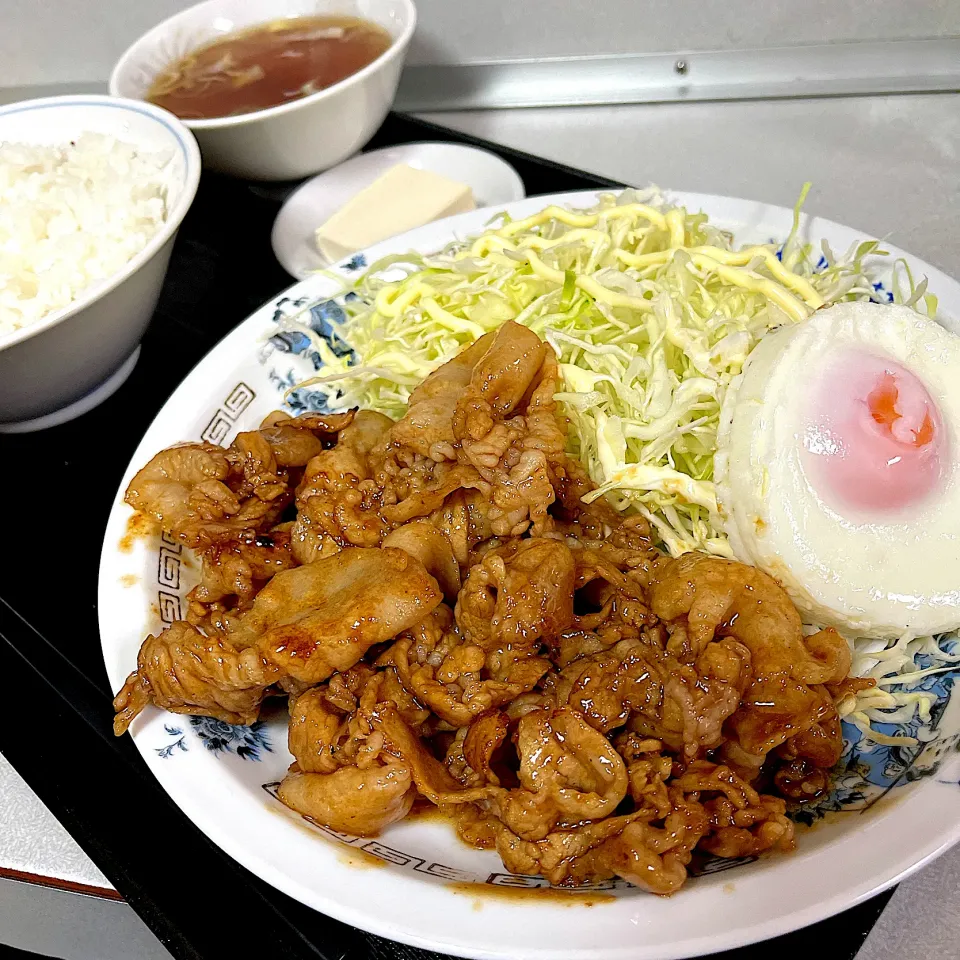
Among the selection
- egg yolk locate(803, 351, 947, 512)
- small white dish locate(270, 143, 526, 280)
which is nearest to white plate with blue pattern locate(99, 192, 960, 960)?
egg yolk locate(803, 351, 947, 512)

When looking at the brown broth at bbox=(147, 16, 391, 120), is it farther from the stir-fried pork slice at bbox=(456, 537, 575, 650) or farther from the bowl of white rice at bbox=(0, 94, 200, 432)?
the stir-fried pork slice at bbox=(456, 537, 575, 650)

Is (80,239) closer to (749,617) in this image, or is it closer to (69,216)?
(69,216)

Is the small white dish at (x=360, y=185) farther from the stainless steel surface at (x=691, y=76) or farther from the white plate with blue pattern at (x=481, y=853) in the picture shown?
the white plate with blue pattern at (x=481, y=853)

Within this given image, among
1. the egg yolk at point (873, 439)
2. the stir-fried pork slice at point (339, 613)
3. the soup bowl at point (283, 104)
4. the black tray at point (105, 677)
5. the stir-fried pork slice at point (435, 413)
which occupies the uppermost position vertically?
the soup bowl at point (283, 104)

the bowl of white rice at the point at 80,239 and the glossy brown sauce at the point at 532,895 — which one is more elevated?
the bowl of white rice at the point at 80,239

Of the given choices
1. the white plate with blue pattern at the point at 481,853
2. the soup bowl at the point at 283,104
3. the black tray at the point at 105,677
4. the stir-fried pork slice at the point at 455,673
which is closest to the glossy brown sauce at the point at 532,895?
the white plate with blue pattern at the point at 481,853

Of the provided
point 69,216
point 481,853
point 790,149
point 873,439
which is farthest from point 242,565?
point 790,149

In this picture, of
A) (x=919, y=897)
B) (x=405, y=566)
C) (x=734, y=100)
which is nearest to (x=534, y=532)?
(x=405, y=566)
